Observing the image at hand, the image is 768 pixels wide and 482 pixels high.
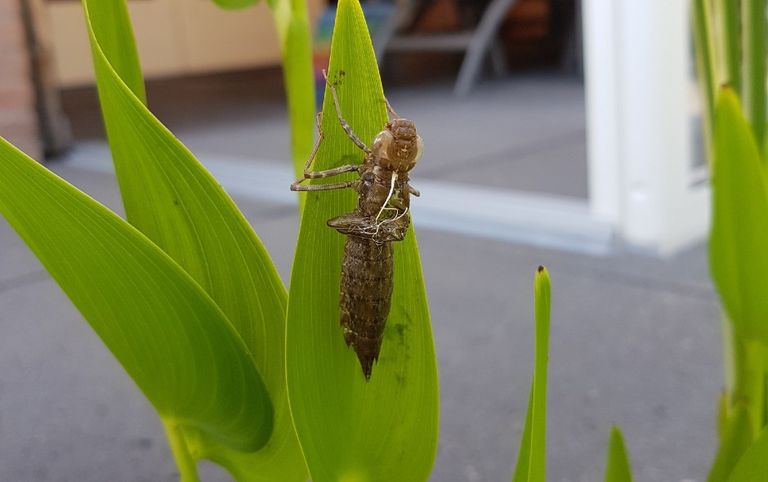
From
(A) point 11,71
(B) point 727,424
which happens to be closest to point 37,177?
(B) point 727,424

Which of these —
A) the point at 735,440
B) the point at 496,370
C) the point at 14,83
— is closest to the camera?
the point at 735,440

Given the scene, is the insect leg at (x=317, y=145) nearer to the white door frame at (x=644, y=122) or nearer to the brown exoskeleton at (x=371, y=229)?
the brown exoskeleton at (x=371, y=229)

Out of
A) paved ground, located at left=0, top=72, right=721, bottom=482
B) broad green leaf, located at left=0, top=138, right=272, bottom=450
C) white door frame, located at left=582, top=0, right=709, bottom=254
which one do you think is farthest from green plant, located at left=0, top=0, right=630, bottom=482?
white door frame, located at left=582, top=0, right=709, bottom=254

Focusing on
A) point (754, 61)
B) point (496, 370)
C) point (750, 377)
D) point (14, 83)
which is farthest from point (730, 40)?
point (14, 83)

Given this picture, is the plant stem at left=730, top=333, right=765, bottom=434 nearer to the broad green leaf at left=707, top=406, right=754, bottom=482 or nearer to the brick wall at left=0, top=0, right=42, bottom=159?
the broad green leaf at left=707, top=406, right=754, bottom=482

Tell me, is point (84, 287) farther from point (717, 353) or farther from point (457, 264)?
point (457, 264)

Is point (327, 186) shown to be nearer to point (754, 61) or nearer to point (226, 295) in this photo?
point (226, 295)

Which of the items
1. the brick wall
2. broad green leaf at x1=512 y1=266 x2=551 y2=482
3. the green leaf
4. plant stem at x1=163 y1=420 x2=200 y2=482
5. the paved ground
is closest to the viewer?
broad green leaf at x1=512 y1=266 x2=551 y2=482
